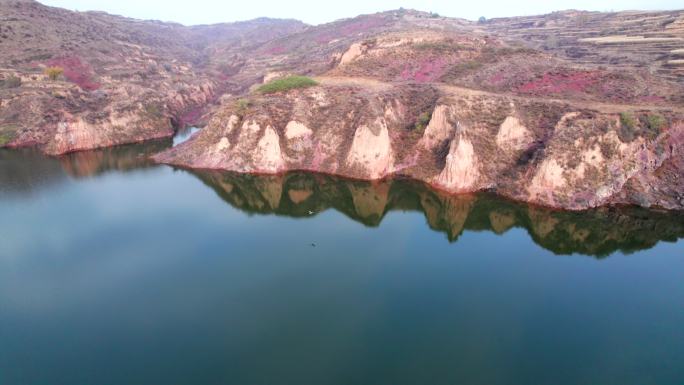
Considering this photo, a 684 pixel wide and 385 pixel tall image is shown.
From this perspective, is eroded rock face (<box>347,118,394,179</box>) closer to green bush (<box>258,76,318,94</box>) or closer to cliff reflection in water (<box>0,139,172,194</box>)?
green bush (<box>258,76,318,94</box>)

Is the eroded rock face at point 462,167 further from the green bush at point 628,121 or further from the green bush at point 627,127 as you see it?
the green bush at point 628,121

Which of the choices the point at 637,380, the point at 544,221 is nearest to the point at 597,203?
the point at 544,221

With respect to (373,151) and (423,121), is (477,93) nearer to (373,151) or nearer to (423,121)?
(423,121)

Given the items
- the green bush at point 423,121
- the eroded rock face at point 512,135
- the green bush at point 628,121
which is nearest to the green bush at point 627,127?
the green bush at point 628,121

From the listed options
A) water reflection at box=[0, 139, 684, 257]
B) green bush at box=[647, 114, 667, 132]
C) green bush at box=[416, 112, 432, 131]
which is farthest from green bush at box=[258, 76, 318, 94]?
green bush at box=[647, 114, 667, 132]

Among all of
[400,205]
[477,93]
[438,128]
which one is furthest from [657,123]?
[400,205]

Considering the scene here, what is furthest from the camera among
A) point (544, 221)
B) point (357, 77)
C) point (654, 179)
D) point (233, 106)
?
point (357, 77)

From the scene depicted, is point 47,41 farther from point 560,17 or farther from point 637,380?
point 560,17
